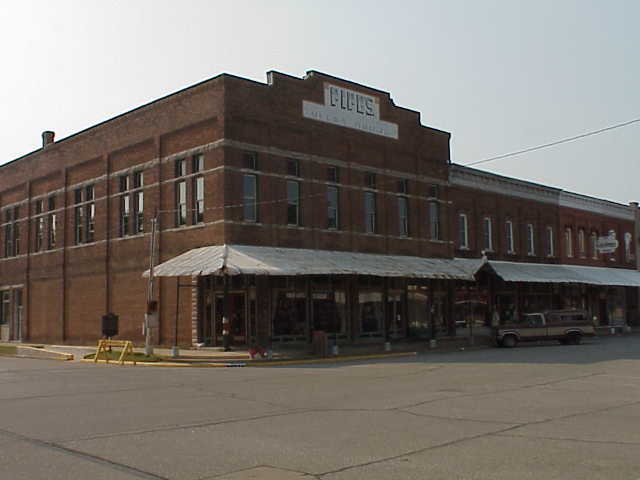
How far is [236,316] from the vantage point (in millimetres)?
31562

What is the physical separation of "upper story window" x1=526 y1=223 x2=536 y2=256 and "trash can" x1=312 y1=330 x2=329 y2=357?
23.9 m

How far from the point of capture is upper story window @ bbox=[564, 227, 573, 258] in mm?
51809

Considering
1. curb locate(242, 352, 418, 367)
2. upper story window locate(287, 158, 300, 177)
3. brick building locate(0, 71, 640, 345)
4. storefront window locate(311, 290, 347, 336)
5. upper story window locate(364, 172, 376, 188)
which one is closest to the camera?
curb locate(242, 352, 418, 367)

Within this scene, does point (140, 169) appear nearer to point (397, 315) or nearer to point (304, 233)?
point (304, 233)

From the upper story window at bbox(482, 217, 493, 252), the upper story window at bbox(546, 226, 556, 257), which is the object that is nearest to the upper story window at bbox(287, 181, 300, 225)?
the upper story window at bbox(482, 217, 493, 252)

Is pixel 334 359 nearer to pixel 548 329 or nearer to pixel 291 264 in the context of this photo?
pixel 291 264

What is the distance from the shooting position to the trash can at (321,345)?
94.7ft

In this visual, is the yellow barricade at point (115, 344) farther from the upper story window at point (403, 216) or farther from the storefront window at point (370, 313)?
the upper story window at point (403, 216)

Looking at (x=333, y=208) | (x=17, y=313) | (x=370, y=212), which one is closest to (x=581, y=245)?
(x=370, y=212)

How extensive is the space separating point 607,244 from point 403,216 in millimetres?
20829

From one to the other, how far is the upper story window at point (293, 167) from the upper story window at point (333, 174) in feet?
6.56

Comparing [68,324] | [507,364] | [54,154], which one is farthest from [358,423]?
[54,154]

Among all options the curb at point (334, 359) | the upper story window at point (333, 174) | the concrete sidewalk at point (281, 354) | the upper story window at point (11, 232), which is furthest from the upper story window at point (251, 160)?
the upper story window at point (11, 232)

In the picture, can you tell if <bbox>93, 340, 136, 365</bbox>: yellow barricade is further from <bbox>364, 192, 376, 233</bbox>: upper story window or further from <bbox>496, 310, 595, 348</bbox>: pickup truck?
<bbox>496, 310, 595, 348</bbox>: pickup truck
